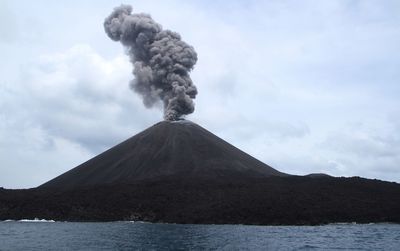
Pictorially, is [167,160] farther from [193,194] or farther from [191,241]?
[191,241]

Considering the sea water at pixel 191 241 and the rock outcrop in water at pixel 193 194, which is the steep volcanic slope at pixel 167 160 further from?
the sea water at pixel 191 241

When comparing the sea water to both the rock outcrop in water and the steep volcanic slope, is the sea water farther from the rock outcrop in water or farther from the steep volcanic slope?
the steep volcanic slope

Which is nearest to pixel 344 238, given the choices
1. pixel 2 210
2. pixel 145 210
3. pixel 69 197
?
pixel 145 210

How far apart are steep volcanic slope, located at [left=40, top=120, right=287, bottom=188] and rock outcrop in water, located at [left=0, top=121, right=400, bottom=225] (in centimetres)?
29

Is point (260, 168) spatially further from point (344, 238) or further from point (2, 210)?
point (344, 238)

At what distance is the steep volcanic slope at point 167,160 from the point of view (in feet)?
449

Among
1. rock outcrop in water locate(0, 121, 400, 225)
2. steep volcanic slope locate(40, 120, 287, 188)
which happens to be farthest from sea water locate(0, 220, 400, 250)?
steep volcanic slope locate(40, 120, 287, 188)

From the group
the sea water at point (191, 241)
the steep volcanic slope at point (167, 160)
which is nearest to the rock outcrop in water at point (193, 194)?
the steep volcanic slope at point (167, 160)

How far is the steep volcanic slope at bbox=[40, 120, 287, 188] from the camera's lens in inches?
5389

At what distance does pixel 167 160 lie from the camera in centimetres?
14638

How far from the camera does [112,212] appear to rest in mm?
107750

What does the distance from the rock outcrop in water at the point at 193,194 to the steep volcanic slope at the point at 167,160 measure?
29 centimetres

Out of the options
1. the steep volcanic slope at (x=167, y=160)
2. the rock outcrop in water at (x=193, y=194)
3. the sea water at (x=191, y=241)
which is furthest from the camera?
the steep volcanic slope at (x=167, y=160)

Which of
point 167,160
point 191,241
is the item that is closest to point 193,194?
point 167,160
